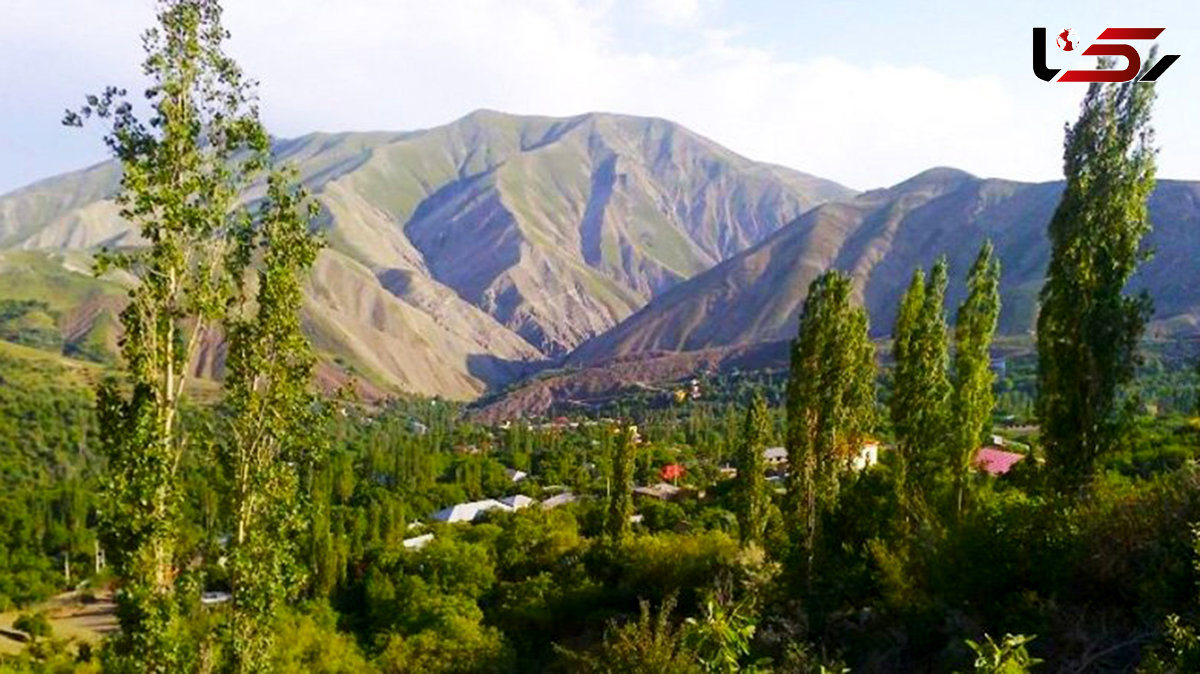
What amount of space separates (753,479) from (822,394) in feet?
29.0

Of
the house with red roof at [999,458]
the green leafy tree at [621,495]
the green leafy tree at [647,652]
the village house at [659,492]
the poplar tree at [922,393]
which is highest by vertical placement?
the poplar tree at [922,393]

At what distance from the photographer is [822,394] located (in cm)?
2841

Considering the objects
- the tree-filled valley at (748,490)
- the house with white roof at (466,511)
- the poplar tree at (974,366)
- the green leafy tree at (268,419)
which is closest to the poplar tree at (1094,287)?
the tree-filled valley at (748,490)

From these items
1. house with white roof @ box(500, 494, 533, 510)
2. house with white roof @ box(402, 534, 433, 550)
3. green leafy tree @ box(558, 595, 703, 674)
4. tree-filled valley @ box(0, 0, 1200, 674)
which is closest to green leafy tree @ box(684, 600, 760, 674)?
tree-filled valley @ box(0, 0, 1200, 674)

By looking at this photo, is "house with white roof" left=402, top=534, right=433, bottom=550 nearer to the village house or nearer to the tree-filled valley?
the tree-filled valley

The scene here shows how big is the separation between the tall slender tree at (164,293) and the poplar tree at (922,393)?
20.8 metres

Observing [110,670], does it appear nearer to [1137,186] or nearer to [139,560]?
[139,560]

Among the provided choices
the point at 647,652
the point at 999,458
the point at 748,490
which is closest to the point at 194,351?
the point at 647,652

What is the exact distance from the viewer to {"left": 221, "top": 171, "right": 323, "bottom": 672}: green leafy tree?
501 inches

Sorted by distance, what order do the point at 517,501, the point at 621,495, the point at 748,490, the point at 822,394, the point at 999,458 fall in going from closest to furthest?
the point at 822,394
the point at 748,490
the point at 621,495
the point at 999,458
the point at 517,501

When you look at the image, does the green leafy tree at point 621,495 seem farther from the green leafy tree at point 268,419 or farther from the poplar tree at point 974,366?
the green leafy tree at point 268,419

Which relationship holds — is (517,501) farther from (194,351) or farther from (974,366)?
(194,351)

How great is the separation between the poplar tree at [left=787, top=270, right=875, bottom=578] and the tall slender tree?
20.2 m

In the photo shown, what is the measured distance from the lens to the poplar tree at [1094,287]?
1864 cm
